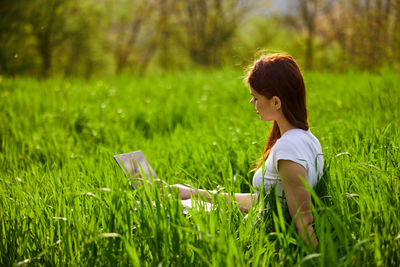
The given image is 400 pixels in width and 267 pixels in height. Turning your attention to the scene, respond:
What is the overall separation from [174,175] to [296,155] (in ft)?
5.56

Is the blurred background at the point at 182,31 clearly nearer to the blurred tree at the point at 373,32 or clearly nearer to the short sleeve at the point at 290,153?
the blurred tree at the point at 373,32

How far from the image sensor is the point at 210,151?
12.2ft

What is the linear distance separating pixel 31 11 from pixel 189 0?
13131 mm

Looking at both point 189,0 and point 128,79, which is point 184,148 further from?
point 189,0

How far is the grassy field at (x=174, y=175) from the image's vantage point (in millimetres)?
1921

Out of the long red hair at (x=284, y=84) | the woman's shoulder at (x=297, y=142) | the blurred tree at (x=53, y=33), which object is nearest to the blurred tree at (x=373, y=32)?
the long red hair at (x=284, y=84)

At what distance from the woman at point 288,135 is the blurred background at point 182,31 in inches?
382

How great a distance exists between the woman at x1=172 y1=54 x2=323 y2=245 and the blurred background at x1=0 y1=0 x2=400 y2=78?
382 inches

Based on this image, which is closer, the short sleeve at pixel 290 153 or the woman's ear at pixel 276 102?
the short sleeve at pixel 290 153

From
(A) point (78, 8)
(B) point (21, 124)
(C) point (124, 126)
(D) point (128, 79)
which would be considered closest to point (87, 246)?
(C) point (124, 126)

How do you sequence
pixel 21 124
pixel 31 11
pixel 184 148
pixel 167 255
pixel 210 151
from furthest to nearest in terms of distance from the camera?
pixel 31 11 → pixel 21 124 → pixel 184 148 → pixel 210 151 → pixel 167 255

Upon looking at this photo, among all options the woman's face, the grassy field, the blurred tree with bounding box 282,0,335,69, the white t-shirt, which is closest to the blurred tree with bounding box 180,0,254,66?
the blurred tree with bounding box 282,0,335,69

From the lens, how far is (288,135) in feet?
7.26

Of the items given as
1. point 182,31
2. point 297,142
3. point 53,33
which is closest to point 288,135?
point 297,142
